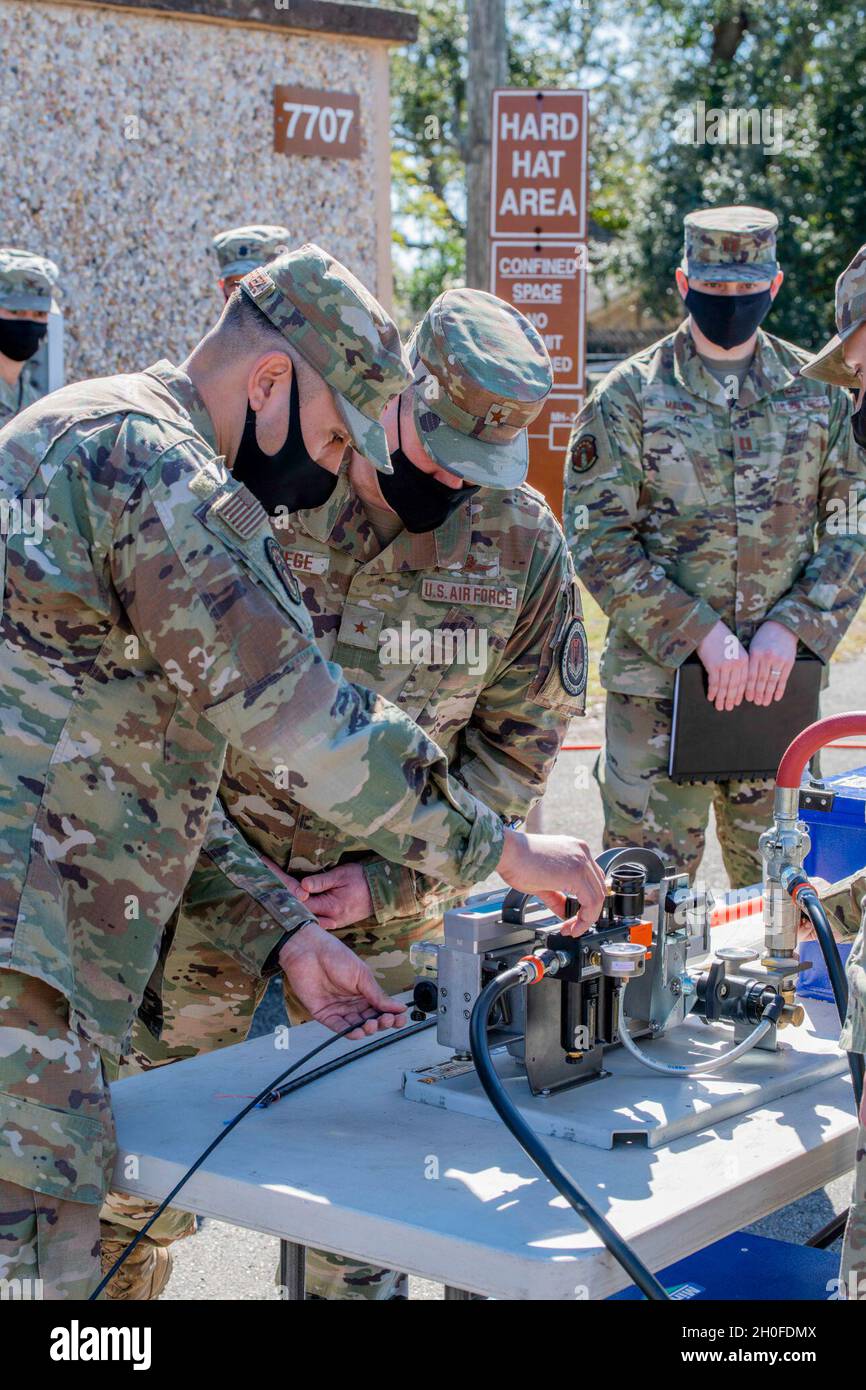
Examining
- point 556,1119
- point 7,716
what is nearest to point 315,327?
point 7,716

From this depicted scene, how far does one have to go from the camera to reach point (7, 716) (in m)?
1.93

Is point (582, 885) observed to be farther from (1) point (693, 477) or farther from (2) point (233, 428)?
(1) point (693, 477)

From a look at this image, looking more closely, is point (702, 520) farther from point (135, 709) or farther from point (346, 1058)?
point (135, 709)

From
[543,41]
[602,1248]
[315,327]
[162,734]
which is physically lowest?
[602,1248]

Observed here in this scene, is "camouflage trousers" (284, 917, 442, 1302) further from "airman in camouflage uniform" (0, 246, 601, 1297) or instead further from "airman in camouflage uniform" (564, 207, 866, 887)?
"airman in camouflage uniform" (564, 207, 866, 887)

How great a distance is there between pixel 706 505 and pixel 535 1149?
2.73 metres

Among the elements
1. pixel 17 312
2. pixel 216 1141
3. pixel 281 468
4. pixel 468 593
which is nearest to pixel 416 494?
pixel 468 593

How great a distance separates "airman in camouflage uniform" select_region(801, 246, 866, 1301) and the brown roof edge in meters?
5.99

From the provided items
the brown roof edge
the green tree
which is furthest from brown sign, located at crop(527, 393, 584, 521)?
the green tree

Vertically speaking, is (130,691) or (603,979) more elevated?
(130,691)

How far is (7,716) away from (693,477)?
2.73 meters

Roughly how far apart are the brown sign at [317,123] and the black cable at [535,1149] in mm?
6789

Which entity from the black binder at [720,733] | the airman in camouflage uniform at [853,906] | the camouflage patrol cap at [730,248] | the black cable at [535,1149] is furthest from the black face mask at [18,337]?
the black cable at [535,1149]

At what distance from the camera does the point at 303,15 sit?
7969 millimetres
